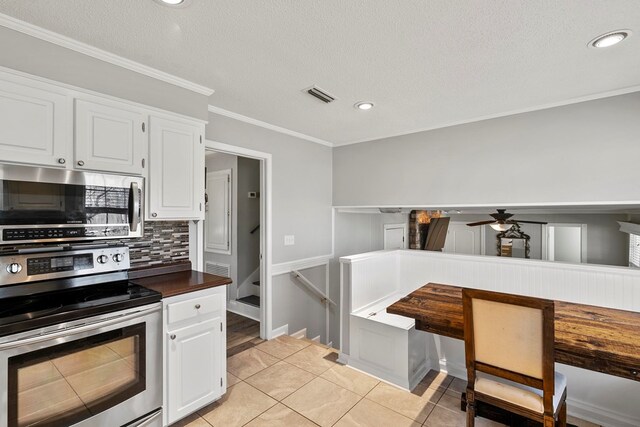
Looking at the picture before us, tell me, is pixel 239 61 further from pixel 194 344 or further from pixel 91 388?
pixel 91 388

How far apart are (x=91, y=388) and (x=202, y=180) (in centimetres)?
151

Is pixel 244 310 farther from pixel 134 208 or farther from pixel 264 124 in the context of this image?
pixel 134 208

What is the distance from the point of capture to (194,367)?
2051 millimetres

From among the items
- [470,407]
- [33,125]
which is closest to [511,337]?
[470,407]

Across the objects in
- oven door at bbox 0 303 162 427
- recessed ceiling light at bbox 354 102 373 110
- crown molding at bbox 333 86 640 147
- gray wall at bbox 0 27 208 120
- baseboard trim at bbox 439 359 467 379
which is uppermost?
recessed ceiling light at bbox 354 102 373 110

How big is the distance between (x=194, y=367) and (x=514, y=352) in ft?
6.46

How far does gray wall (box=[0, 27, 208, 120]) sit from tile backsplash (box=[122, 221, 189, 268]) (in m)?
0.94

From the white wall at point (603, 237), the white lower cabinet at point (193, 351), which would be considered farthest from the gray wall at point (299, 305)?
the white wall at point (603, 237)

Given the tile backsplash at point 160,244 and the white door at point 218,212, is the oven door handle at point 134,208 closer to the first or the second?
the tile backsplash at point 160,244

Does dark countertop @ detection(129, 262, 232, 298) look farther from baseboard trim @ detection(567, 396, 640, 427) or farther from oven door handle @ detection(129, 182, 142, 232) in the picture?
baseboard trim @ detection(567, 396, 640, 427)

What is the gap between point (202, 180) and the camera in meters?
2.49

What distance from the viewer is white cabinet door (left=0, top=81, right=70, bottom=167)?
63.4 inches

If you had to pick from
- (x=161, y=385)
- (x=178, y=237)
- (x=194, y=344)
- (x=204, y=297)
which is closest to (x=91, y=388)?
(x=161, y=385)

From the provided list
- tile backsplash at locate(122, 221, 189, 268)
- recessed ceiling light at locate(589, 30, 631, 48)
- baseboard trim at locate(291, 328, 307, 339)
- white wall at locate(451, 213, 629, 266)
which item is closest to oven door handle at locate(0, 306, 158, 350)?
tile backsplash at locate(122, 221, 189, 268)
